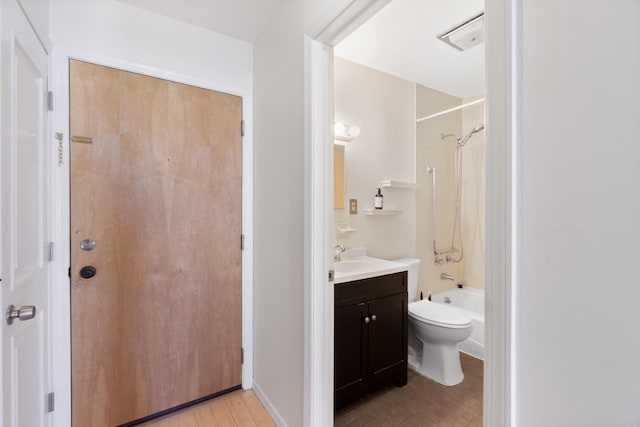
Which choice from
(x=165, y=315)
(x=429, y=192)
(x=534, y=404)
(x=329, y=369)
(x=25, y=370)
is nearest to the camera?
(x=534, y=404)

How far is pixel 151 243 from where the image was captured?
1.71 metres

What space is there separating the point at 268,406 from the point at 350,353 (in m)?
0.63

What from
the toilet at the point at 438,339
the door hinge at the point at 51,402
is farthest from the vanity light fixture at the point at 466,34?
the door hinge at the point at 51,402

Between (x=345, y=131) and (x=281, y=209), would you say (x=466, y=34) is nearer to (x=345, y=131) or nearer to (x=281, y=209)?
(x=345, y=131)

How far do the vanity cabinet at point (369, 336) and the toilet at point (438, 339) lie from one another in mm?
218

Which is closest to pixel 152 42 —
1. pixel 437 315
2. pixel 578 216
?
pixel 578 216

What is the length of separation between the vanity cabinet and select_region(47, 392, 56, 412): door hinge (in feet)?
4.90

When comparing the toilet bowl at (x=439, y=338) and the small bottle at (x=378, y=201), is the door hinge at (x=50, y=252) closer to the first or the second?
the small bottle at (x=378, y=201)

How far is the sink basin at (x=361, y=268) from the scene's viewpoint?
1.72 meters

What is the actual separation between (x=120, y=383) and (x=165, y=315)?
16.3 inches

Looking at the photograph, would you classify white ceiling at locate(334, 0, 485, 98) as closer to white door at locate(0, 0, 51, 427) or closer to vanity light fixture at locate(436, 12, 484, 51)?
vanity light fixture at locate(436, 12, 484, 51)

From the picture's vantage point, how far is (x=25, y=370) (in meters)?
1.11

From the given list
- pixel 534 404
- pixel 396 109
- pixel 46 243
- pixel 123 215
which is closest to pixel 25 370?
pixel 46 243

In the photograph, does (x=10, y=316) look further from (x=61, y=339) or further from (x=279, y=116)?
(x=279, y=116)
